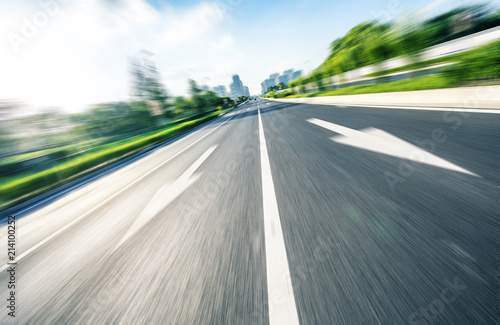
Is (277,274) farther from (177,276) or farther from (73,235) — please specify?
(73,235)

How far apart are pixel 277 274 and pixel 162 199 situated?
2.91 m

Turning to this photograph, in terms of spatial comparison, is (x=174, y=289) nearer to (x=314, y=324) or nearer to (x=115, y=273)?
(x=115, y=273)

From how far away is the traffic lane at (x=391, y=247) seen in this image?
1.13 m

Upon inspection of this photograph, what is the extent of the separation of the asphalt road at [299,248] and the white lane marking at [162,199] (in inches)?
1.2

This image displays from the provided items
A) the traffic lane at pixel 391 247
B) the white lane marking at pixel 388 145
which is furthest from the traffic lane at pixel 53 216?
the white lane marking at pixel 388 145

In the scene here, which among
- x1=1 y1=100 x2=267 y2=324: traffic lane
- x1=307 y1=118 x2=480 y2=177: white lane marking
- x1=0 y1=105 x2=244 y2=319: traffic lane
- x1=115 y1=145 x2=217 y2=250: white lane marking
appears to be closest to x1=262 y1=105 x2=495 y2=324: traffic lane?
x1=307 y1=118 x2=480 y2=177: white lane marking

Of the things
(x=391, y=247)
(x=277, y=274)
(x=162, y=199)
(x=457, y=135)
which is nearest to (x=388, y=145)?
(x=457, y=135)

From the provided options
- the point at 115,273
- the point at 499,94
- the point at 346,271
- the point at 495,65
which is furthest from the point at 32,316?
the point at 495,65

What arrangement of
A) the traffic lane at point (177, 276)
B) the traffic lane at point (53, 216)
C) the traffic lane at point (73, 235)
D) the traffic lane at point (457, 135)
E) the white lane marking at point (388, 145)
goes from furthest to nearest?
the traffic lane at point (53, 216) → the white lane marking at point (388, 145) → the traffic lane at point (457, 135) → the traffic lane at point (73, 235) → the traffic lane at point (177, 276)

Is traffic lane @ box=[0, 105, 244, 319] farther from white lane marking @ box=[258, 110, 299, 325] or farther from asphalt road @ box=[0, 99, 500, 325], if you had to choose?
white lane marking @ box=[258, 110, 299, 325]

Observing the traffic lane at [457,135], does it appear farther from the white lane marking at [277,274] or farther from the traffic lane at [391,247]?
the white lane marking at [277,274]

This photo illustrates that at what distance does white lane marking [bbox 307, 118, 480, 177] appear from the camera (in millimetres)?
2607

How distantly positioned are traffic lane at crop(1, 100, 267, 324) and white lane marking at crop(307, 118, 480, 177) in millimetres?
2725

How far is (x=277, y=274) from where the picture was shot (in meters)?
1.48
